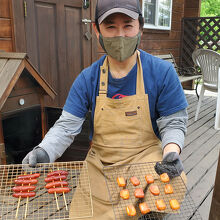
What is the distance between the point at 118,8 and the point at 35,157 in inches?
44.8

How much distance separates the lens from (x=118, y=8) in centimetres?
185

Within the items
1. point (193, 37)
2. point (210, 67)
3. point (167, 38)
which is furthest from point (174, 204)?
point (193, 37)

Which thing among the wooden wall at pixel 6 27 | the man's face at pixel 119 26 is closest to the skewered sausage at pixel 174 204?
the man's face at pixel 119 26

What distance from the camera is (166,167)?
171 centimetres

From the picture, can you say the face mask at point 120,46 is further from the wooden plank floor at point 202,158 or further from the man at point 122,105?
the wooden plank floor at point 202,158

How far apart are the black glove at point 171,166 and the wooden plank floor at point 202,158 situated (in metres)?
1.03

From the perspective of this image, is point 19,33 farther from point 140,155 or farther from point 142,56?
point 140,155

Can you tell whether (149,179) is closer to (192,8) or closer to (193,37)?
(193,37)

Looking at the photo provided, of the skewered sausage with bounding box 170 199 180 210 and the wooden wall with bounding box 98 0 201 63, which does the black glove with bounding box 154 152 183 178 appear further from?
the wooden wall with bounding box 98 0 201 63

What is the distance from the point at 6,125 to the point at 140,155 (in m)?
1.60

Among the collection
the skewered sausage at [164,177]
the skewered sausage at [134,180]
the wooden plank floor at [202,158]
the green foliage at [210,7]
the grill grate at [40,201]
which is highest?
the green foliage at [210,7]

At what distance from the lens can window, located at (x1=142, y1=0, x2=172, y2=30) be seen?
6876 millimetres

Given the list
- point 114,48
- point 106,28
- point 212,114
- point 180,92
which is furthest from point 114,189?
point 212,114

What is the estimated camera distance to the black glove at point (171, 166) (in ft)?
5.60
